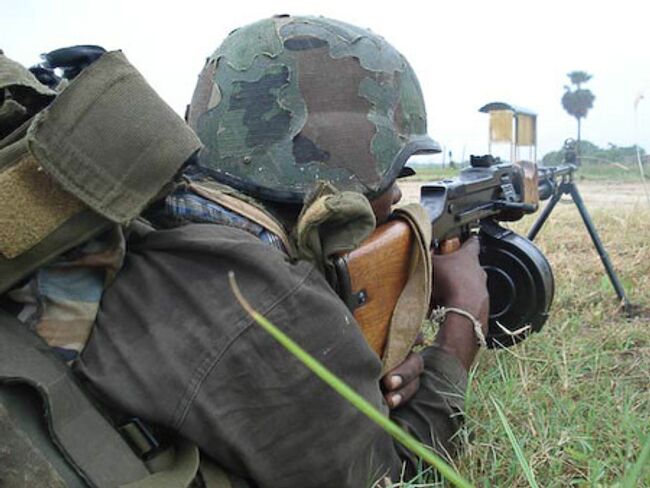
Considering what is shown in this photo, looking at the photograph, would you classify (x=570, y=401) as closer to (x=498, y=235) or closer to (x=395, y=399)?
(x=395, y=399)

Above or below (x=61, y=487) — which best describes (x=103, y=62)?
above

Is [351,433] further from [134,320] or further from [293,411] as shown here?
[134,320]

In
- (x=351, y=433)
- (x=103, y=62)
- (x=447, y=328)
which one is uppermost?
(x=103, y=62)

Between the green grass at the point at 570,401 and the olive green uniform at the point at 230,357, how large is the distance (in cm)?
27

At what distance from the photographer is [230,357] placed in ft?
3.39

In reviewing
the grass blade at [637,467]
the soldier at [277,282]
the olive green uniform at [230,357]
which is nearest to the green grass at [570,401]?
the grass blade at [637,467]

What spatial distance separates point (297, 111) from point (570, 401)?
97 cm

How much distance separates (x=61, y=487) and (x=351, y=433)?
0.45 m

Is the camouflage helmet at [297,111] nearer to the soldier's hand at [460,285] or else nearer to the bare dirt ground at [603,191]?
the soldier's hand at [460,285]

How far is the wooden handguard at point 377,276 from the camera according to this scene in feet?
4.91

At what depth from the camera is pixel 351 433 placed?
3.76 feet

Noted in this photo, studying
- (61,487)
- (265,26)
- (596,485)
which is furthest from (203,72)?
(596,485)

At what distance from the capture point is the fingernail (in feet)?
4.96

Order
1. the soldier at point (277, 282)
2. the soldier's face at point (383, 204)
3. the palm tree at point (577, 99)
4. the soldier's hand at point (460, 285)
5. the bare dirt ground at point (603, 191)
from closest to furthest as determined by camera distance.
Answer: the soldier at point (277, 282)
the soldier's face at point (383, 204)
the soldier's hand at point (460, 285)
the bare dirt ground at point (603, 191)
the palm tree at point (577, 99)
